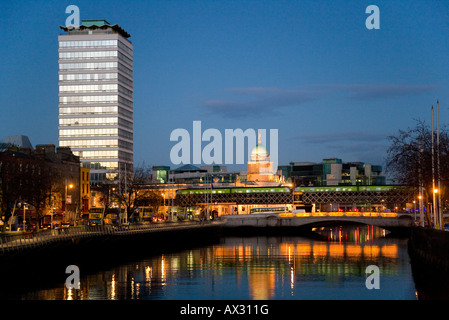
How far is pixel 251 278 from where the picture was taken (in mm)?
62344

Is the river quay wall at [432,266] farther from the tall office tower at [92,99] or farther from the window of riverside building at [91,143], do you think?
the tall office tower at [92,99]

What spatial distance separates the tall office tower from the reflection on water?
110 metres

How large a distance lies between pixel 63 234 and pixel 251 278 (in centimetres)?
2150

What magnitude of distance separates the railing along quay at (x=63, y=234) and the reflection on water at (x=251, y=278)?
551 centimetres

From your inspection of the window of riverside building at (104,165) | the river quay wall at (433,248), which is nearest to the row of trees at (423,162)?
the river quay wall at (433,248)

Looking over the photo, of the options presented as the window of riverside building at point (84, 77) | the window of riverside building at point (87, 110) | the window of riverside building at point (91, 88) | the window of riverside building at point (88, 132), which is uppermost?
the window of riverside building at point (84, 77)

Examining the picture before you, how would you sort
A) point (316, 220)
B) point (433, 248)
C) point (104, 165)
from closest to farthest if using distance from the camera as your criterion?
point (433, 248) → point (316, 220) → point (104, 165)

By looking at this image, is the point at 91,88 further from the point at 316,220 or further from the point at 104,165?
the point at 316,220

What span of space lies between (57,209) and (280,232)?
2021 inches

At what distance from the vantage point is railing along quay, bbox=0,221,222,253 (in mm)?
58000

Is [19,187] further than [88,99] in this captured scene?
No

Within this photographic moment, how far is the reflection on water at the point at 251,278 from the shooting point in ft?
169

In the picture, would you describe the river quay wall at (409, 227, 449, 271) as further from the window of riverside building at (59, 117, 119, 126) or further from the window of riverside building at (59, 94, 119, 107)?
the window of riverside building at (59, 94, 119, 107)

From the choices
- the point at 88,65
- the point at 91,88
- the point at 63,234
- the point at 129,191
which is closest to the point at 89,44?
the point at 88,65
